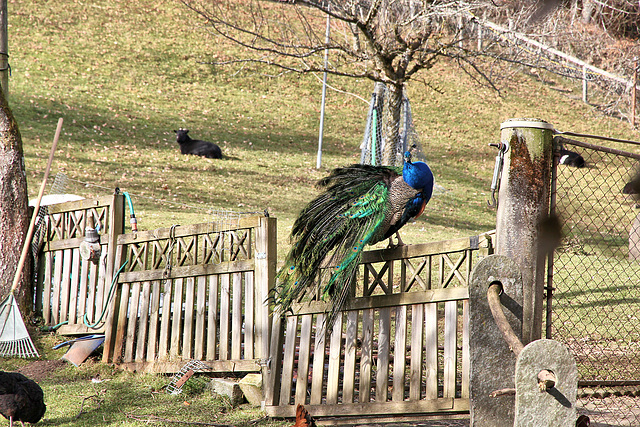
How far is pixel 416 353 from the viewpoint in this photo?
3.86 metres

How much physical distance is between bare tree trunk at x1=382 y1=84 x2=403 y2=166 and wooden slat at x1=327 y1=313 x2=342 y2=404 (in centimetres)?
711

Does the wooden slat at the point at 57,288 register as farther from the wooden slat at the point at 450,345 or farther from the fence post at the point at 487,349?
the fence post at the point at 487,349

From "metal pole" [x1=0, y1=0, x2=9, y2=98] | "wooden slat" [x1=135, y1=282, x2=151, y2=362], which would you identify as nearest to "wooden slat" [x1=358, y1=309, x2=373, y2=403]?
"wooden slat" [x1=135, y1=282, x2=151, y2=362]

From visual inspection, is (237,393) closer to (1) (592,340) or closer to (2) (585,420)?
(2) (585,420)

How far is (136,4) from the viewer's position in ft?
91.0

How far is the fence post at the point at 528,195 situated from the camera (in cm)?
292

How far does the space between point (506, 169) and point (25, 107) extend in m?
17.3

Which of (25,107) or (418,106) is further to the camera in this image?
(418,106)

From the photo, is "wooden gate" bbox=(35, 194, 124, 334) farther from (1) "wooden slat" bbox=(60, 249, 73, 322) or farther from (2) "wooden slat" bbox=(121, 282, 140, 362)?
(2) "wooden slat" bbox=(121, 282, 140, 362)

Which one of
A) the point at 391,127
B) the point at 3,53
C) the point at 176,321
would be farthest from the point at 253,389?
the point at 391,127

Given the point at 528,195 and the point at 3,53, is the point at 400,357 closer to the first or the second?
the point at 528,195

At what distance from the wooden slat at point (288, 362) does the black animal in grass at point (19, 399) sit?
1600 millimetres

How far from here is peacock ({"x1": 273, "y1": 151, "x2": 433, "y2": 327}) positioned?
407 cm

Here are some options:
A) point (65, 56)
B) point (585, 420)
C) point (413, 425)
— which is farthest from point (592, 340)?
point (65, 56)
